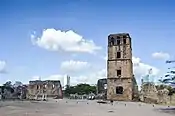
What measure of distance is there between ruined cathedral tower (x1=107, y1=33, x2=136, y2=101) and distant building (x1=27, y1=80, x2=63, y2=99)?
28298 mm

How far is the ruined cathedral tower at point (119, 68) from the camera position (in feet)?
180

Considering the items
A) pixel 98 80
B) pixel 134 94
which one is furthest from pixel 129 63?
pixel 98 80

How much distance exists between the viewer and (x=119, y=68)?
182 feet

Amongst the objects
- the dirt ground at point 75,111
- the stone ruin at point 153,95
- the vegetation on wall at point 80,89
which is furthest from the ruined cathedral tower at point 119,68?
the vegetation on wall at point 80,89

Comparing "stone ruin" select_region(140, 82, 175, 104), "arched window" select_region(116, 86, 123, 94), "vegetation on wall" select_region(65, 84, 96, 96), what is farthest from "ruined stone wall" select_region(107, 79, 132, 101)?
"vegetation on wall" select_region(65, 84, 96, 96)

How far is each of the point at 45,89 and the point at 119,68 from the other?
109ft

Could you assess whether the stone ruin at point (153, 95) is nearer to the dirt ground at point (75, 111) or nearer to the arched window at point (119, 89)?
the arched window at point (119, 89)

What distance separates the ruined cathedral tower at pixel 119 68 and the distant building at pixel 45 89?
2830cm

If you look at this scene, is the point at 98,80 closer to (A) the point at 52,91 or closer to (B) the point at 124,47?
(A) the point at 52,91

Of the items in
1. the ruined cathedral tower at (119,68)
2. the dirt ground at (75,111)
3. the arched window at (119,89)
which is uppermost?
the ruined cathedral tower at (119,68)

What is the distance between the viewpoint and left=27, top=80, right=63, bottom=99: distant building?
81375mm

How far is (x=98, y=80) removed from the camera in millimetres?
82938

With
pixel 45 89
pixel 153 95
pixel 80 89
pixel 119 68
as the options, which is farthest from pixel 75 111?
pixel 80 89

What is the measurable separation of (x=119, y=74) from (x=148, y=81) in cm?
823
